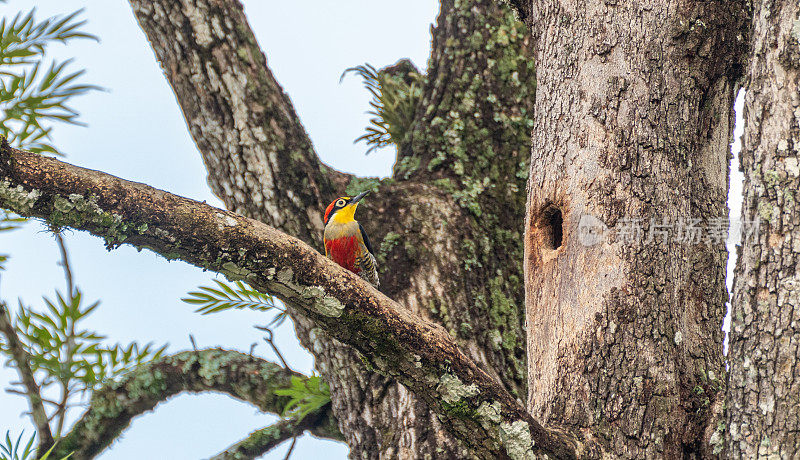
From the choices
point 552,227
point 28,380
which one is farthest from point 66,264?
A: point 552,227

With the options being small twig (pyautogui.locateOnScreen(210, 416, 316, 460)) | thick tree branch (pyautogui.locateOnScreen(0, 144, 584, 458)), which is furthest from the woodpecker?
thick tree branch (pyautogui.locateOnScreen(0, 144, 584, 458))

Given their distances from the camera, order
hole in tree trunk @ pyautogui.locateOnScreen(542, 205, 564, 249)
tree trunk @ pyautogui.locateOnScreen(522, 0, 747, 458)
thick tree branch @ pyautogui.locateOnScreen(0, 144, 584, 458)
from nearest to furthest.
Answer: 1. thick tree branch @ pyautogui.locateOnScreen(0, 144, 584, 458)
2. tree trunk @ pyautogui.locateOnScreen(522, 0, 747, 458)
3. hole in tree trunk @ pyautogui.locateOnScreen(542, 205, 564, 249)

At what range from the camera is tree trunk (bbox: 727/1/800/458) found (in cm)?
155

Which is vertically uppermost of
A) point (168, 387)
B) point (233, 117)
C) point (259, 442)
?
point (233, 117)

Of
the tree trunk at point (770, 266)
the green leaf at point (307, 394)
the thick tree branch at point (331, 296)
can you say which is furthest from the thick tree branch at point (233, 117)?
the tree trunk at point (770, 266)

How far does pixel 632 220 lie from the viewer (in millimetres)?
2053

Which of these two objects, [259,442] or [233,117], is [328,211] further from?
[259,442]

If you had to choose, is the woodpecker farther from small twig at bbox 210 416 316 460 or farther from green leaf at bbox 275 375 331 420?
small twig at bbox 210 416 316 460

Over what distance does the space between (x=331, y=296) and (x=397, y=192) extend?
1.57m

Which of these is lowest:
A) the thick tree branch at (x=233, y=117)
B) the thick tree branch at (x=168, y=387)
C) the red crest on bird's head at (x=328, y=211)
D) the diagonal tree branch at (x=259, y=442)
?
the diagonal tree branch at (x=259, y=442)

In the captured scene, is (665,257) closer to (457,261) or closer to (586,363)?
(586,363)

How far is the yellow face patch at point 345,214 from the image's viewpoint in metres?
3.14

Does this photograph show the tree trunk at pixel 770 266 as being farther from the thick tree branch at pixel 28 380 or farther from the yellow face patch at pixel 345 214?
the thick tree branch at pixel 28 380

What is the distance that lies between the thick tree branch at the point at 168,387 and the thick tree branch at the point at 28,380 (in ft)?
1.09
